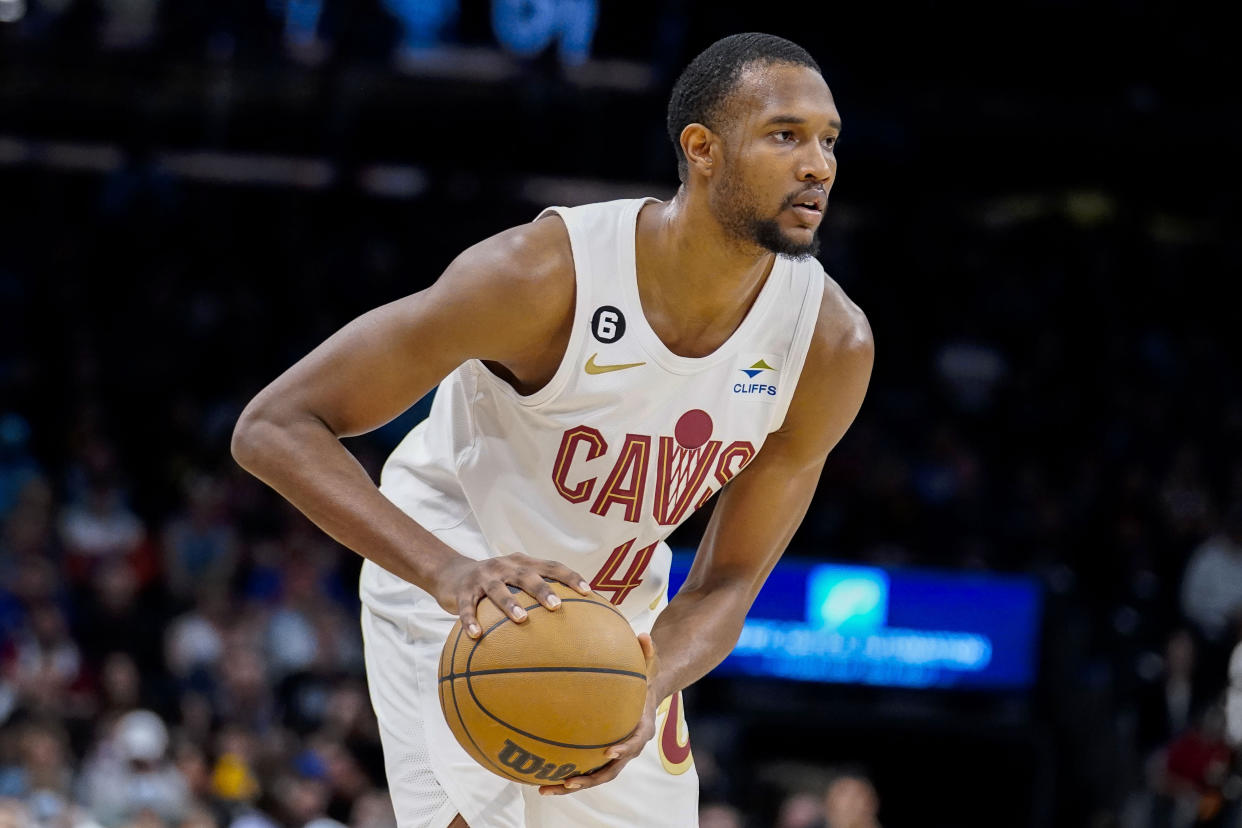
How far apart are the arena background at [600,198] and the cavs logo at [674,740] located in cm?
582

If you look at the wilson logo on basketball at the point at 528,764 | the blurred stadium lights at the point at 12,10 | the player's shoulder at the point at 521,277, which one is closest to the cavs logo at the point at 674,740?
the wilson logo on basketball at the point at 528,764

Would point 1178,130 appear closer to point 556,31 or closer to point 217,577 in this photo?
point 556,31

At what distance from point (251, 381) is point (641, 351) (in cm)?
1009

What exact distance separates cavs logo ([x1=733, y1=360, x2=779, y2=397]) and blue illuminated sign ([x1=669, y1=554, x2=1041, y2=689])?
830 centimetres

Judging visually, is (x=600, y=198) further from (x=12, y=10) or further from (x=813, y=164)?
(x=813, y=164)

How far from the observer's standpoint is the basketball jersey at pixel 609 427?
132 inches

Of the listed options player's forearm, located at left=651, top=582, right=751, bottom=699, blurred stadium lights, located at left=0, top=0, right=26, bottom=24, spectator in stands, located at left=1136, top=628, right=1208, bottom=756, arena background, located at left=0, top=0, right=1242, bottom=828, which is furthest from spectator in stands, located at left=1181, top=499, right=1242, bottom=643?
blurred stadium lights, located at left=0, top=0, right=26, bottom=24

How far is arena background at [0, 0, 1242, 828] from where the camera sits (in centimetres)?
1037

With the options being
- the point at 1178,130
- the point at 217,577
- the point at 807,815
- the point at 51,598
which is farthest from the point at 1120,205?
the point at 51,598

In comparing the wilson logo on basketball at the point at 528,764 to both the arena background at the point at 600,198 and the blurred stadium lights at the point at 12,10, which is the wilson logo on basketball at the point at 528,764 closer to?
the arena background at the point at 600,198

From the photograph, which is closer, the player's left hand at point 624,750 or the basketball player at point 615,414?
the player's left hand at point 624,750

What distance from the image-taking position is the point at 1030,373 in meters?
14.3

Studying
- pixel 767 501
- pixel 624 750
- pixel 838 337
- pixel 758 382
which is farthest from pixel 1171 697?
pixel 624 750

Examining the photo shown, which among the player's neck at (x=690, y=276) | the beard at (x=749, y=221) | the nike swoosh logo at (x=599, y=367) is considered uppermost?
the beard at (x=749, y=221)
